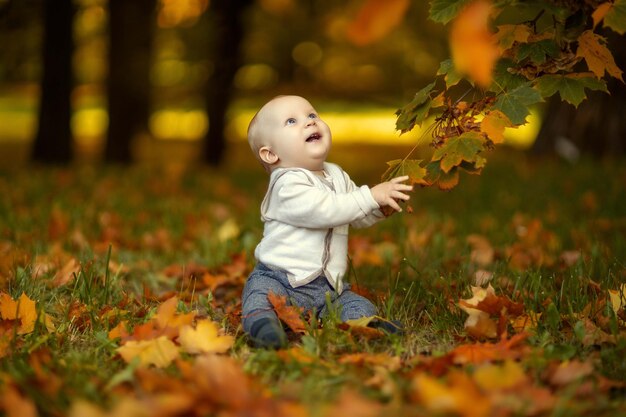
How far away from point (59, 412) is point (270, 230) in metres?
1.06

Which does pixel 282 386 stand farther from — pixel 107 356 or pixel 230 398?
pixel 107 356

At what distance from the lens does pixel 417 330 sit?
2344 millimetres

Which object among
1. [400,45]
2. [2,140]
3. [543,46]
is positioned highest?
[400,45]

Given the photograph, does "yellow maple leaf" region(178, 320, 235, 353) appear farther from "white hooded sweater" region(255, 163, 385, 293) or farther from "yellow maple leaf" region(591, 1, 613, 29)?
"yellow maple leaf" region(591, 1, 613, 29)

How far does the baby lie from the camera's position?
7.77 ft

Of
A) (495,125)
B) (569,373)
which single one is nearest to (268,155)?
(495,125)

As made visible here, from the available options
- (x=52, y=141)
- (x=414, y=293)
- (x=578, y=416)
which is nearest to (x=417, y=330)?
(x=414, y=293)

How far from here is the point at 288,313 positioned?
2.29 metres

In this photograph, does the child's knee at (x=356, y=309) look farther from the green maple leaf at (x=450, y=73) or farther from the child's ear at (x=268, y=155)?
the green maple leaf at (x=450, y=73)

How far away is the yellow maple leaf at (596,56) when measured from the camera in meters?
2.23

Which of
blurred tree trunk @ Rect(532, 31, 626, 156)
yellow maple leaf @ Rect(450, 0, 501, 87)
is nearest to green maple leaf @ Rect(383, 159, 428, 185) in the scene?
yellow maple leaf @ Rect(450, 0, 501, 87)

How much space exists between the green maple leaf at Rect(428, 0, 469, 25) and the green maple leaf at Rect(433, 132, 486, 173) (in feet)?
1.27

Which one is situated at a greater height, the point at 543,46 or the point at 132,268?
the point at 543,46

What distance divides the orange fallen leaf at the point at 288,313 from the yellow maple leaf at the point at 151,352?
1.29 ft
